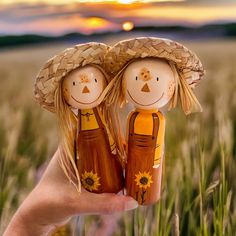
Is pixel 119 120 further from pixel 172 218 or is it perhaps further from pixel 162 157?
pixel 172 218

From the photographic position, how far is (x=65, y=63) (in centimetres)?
68

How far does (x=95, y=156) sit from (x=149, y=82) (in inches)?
5.0

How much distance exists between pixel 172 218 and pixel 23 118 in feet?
0.94

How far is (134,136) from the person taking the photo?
70cm

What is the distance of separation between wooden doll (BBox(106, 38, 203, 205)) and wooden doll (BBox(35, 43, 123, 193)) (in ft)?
0.07

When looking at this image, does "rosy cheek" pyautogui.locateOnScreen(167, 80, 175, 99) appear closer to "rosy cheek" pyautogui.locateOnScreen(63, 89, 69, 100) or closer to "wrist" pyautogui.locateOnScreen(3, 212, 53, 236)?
"rosy cheek" pyautogui.locateOnScreen(63, 89, 69, 100)

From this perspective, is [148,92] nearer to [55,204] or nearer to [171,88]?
[171,88]

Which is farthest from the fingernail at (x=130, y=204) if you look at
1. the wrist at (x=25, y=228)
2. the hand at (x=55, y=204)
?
the wrist at (x=25, y=228)

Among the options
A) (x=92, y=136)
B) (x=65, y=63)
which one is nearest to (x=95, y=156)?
(x=92, y=136)

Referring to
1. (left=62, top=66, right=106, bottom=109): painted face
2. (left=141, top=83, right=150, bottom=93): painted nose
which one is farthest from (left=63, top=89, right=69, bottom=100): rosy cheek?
(left=141, top=83, right=150, bottom=93): painted nose

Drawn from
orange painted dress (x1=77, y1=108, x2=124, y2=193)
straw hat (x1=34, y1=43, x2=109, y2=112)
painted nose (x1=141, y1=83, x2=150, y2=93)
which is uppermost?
straw hat (x1=34, y1=43, x2=109, y2=112)

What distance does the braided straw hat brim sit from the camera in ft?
2.20

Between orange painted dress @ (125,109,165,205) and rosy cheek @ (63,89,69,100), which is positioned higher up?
rosy cheek @ (63,89,69,100)

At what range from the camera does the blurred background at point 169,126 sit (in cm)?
81
